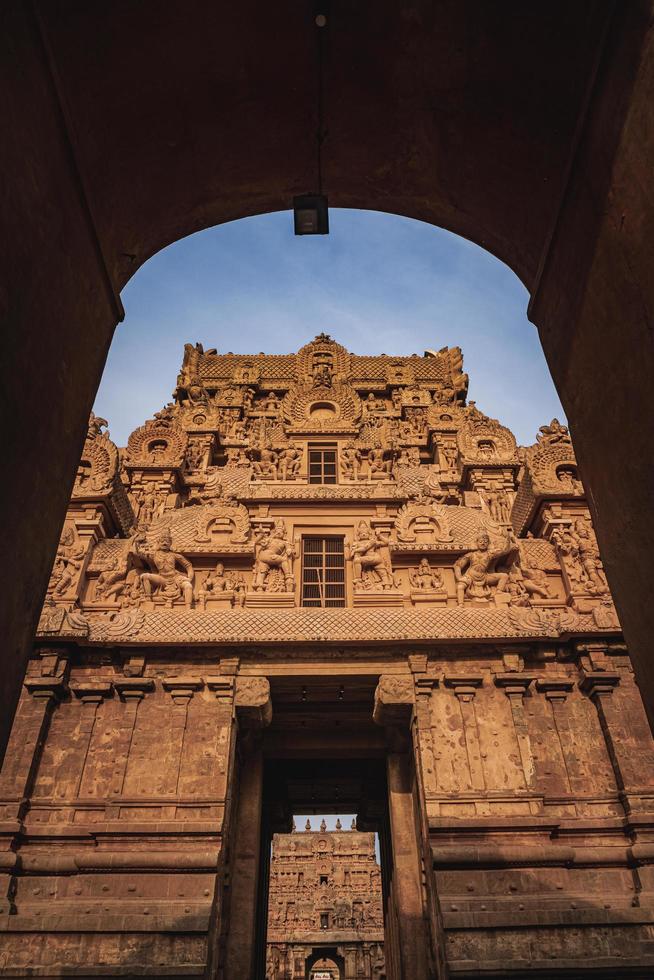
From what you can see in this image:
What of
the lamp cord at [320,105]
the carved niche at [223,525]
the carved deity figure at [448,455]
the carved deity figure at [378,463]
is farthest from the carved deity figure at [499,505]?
the lamp cord at [320,105]

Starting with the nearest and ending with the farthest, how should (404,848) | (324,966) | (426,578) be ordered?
(404,848) → (426,578) → (324,966)

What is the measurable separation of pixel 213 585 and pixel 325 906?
20.9 m

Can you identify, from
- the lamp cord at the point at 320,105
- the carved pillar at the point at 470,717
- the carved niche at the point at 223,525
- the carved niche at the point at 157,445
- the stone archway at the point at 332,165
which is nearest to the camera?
the stone archway at the point at 332,165

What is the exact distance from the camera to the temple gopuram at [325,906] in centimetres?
2675

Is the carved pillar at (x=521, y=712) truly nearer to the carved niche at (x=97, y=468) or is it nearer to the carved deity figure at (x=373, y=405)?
the carved niche at (x=97, y=468)

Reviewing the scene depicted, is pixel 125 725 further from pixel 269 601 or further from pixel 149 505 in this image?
pixel 149 505

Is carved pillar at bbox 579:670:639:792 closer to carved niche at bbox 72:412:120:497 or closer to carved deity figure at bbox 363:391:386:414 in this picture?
carved niche at bbox 72:412:120:497

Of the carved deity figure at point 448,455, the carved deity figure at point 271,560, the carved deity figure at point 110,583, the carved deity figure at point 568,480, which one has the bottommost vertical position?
the carved deity figure at point 110,583

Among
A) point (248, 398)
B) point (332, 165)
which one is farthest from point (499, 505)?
point (332, 165)

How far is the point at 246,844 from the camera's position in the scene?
12867mm

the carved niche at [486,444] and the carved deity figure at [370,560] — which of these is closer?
the carved deity figure at [370,560]

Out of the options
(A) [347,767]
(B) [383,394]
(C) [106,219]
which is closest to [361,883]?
(A) [347,767]

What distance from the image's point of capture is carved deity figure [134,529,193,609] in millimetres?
13945

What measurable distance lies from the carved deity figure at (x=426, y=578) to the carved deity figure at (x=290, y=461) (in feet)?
15.3
